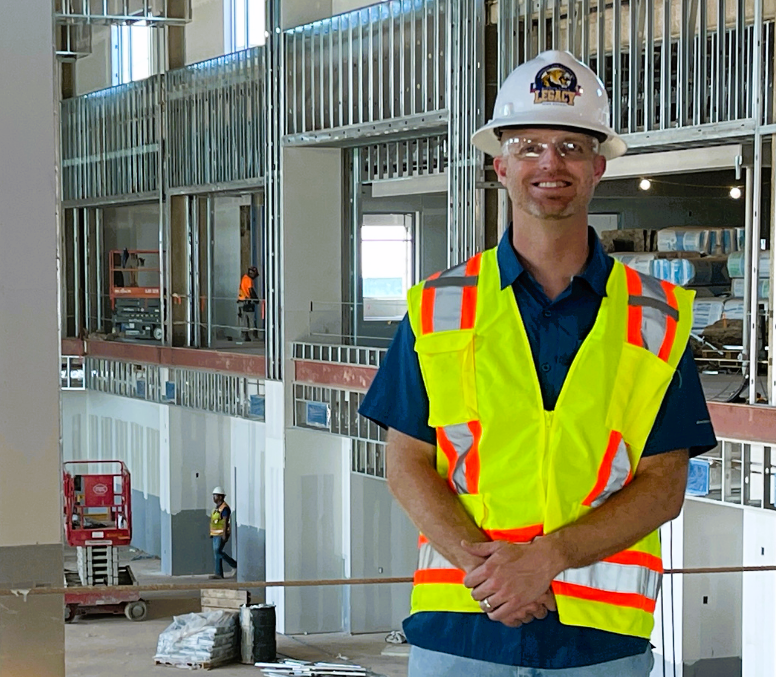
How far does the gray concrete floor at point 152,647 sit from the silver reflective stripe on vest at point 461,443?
15.3 metres

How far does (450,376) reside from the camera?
9.14 feet

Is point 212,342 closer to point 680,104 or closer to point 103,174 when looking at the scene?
point 103,174

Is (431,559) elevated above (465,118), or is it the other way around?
(465,118)

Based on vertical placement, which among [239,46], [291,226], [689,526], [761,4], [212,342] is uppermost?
[239,46]

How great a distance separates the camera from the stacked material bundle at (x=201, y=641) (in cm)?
2047

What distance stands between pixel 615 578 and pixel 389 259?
82.6ft

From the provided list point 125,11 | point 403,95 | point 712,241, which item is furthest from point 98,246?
point 712,241

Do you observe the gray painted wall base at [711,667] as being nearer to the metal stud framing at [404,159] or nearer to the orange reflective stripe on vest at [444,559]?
the metal stud framing at [404,159]

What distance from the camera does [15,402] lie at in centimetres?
703

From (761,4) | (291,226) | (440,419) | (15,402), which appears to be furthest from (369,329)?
(440,419)

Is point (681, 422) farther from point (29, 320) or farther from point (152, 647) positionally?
point (152, 647)

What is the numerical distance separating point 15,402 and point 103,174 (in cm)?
2525

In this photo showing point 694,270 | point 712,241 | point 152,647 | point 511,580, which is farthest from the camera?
point 152,647

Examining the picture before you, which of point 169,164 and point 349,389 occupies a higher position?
point 169,164
